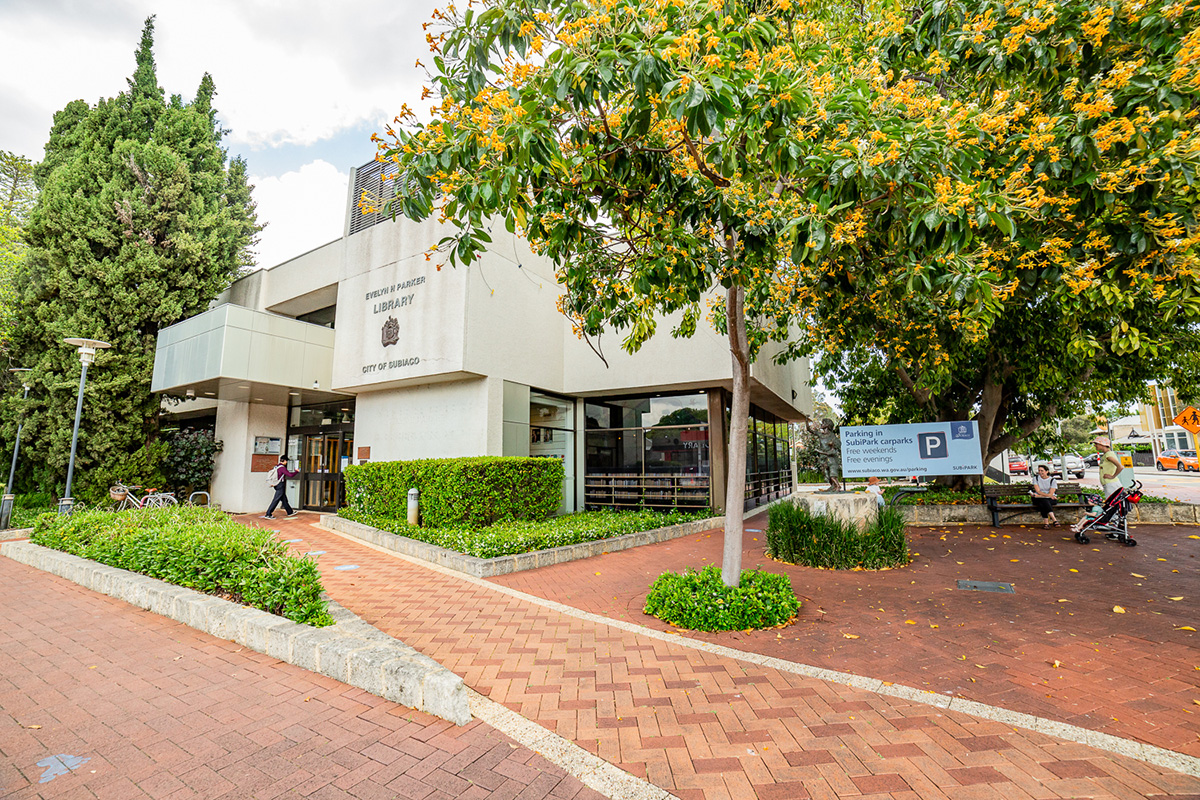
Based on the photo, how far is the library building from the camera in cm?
1184

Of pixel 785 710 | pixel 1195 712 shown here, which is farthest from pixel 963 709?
pixel 1195 712

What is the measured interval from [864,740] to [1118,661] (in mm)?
2799

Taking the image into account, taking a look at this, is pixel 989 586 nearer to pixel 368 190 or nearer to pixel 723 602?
pixel 723 602

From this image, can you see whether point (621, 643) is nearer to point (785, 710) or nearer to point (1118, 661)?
point (785, 710)

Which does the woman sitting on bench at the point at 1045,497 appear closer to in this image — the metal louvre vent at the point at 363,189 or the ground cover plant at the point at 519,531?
the ground cover plant at the point at 519,531

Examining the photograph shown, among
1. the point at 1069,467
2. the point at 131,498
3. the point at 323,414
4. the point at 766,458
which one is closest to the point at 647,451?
the point at 766,458

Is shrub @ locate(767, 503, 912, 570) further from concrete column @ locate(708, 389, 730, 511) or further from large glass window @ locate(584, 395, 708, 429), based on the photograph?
large glass window @ locate(584, 395, 708, 429)

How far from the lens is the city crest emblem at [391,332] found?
40.7 feet

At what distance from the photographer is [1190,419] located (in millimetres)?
9547

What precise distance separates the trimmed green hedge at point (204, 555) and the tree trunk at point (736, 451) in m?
3.76

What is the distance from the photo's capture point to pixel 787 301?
818cm

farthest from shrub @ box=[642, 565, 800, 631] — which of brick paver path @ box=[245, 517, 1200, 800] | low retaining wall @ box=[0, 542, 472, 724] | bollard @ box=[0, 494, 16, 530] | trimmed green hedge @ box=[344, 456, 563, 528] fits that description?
bollard @ box=[0, 494, 16, 530]

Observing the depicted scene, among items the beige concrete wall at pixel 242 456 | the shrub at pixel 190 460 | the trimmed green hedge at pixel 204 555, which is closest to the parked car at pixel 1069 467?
the trimmed green hedge at pixel 204 555

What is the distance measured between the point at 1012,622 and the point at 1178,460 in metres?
44.0
